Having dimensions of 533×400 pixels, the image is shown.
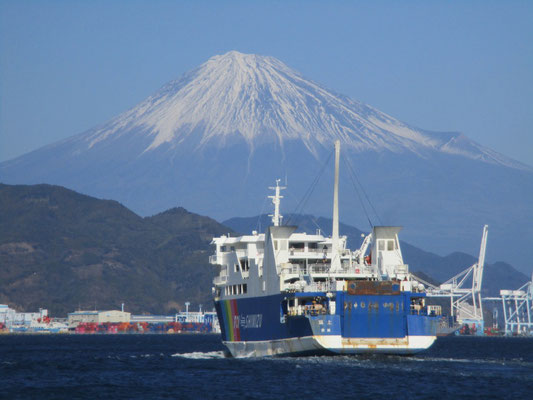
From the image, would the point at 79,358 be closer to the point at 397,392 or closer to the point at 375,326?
the point at 375,326

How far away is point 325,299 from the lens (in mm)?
67250

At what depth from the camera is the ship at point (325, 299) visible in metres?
66.1

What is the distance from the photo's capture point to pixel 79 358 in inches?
3474

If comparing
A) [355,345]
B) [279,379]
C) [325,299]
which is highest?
[325,299]

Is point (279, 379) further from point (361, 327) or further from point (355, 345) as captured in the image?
point (361, 327)

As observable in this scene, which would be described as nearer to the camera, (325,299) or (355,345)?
(355,345)

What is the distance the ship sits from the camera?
66.1 metres

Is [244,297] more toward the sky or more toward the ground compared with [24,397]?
more toward the sky

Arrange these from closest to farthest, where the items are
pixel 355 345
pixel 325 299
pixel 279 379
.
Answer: pixel 279 379 < pixel 355 345 < pixel 325 299

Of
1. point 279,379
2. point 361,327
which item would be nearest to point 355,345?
point 361,327

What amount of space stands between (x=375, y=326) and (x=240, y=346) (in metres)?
15.5

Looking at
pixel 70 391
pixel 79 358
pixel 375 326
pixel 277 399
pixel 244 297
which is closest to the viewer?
pixel 277 399

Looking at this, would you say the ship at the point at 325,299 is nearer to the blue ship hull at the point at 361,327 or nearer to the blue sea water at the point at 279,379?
the blue ship hull at the point at 361,327

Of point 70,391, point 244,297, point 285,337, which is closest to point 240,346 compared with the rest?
point 244,297
